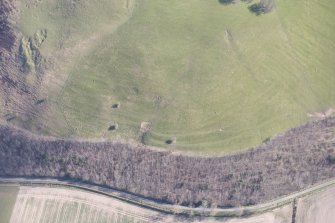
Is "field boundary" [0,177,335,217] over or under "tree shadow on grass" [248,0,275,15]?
under

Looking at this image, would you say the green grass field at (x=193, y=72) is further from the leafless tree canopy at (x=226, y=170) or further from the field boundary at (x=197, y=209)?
the field boundary at (x=197, y=209)

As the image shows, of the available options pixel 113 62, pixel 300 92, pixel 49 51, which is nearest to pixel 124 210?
pixel 113 62

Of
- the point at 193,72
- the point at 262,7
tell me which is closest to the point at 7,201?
the point at 193,72

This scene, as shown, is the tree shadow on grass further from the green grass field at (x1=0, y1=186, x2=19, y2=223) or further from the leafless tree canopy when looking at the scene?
the green grass field at (x1=0, y1=186, x2=19, y2=223)

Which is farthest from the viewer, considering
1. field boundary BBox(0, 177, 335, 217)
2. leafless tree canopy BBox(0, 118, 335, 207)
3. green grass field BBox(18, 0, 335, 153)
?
green grass field BBox(18, 0, 335, 153)

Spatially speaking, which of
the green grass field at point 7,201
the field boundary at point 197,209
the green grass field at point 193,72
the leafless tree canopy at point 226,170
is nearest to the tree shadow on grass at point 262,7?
the green grass field at point 193,72

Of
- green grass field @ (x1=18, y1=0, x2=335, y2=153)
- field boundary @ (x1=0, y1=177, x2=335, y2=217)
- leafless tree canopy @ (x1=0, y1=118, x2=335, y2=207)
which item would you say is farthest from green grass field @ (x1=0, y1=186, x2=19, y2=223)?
leafless tree canopy @ (x1=0, y1=118, x2=335, y2=207)

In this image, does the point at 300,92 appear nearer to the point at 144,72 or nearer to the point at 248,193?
the point at 248,193
